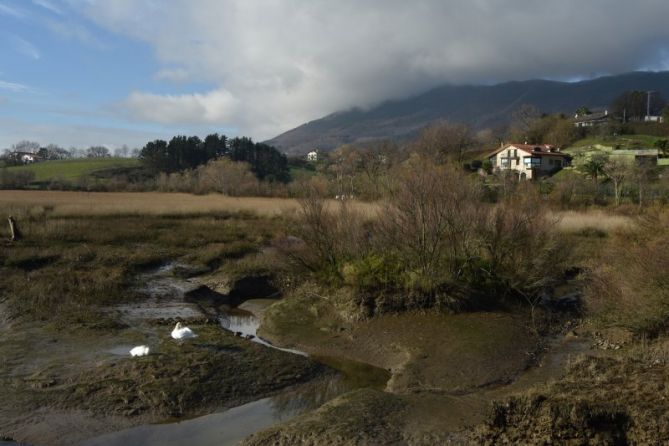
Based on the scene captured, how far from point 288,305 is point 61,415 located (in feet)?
28.5

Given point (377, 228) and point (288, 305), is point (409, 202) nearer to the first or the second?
point (377, 228)

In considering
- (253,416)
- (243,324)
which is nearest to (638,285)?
(253,416)

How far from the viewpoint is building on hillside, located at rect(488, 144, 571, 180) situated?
77312mm

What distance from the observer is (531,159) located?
77.6 meters

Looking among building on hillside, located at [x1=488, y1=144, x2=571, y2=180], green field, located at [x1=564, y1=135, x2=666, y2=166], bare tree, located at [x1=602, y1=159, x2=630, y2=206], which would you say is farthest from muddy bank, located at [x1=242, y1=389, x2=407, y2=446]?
green field, located at [x1=564, y1=135, x2=666, y2=166]

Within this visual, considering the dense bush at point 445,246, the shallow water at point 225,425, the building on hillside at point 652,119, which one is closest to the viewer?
the shallow water at point 225,425

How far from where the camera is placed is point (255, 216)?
138 feet

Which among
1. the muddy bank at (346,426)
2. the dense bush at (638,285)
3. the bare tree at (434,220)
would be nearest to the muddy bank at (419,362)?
the muddy bank at (346,426)

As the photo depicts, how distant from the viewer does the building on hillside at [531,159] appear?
7731cm

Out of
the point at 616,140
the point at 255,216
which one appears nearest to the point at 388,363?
the point at 255,216

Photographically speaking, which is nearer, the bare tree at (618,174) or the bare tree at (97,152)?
the bare tree at (618,174)

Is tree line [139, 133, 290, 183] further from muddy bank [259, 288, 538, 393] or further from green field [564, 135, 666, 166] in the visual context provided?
muddy bank [259, 288, 538, 393]

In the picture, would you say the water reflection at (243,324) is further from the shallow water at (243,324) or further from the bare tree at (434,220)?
the bare tree at (434,220)

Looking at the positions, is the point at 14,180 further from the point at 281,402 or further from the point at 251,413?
the point at 251,413
